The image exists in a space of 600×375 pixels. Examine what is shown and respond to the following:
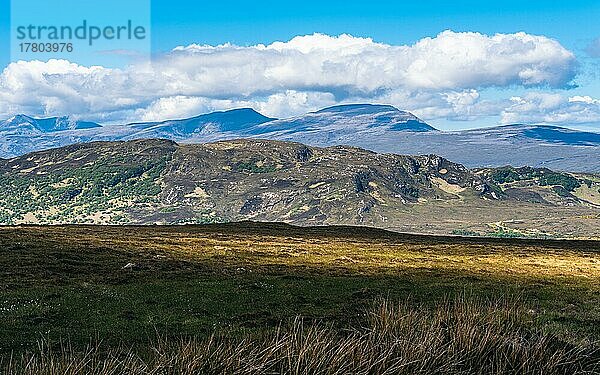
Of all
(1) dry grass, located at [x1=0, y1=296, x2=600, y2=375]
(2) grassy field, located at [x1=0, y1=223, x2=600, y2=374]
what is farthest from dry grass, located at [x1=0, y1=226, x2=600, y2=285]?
(1) dry grass, located at [x1=0, y1=296, x2=600, y2=375]

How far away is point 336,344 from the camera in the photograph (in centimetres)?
1289

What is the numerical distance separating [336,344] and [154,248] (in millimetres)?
62456

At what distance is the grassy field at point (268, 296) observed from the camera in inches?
628

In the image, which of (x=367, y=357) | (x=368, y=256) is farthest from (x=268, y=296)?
(x=368, y=256)

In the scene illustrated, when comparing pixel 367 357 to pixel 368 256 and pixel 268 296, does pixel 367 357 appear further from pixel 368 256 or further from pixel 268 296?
pixel 368 256

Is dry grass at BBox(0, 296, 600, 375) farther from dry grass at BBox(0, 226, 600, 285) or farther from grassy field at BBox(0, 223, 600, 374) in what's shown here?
dry grass at BBox(0, 226, 600, 285)

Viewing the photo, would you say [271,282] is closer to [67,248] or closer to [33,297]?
[33,297]

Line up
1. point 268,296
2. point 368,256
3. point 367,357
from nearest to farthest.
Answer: point 367,357 → point 268,296 → point 368,256

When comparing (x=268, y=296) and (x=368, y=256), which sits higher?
(x=268, y=296)

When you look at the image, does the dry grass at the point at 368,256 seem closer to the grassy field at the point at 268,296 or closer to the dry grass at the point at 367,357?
the grassy field at the point at 268,296

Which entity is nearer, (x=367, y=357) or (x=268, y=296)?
(x=367, y=357)

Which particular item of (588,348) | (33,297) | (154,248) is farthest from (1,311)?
(154,248)

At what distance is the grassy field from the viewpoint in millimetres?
15961

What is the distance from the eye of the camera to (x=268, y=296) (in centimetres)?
4116
